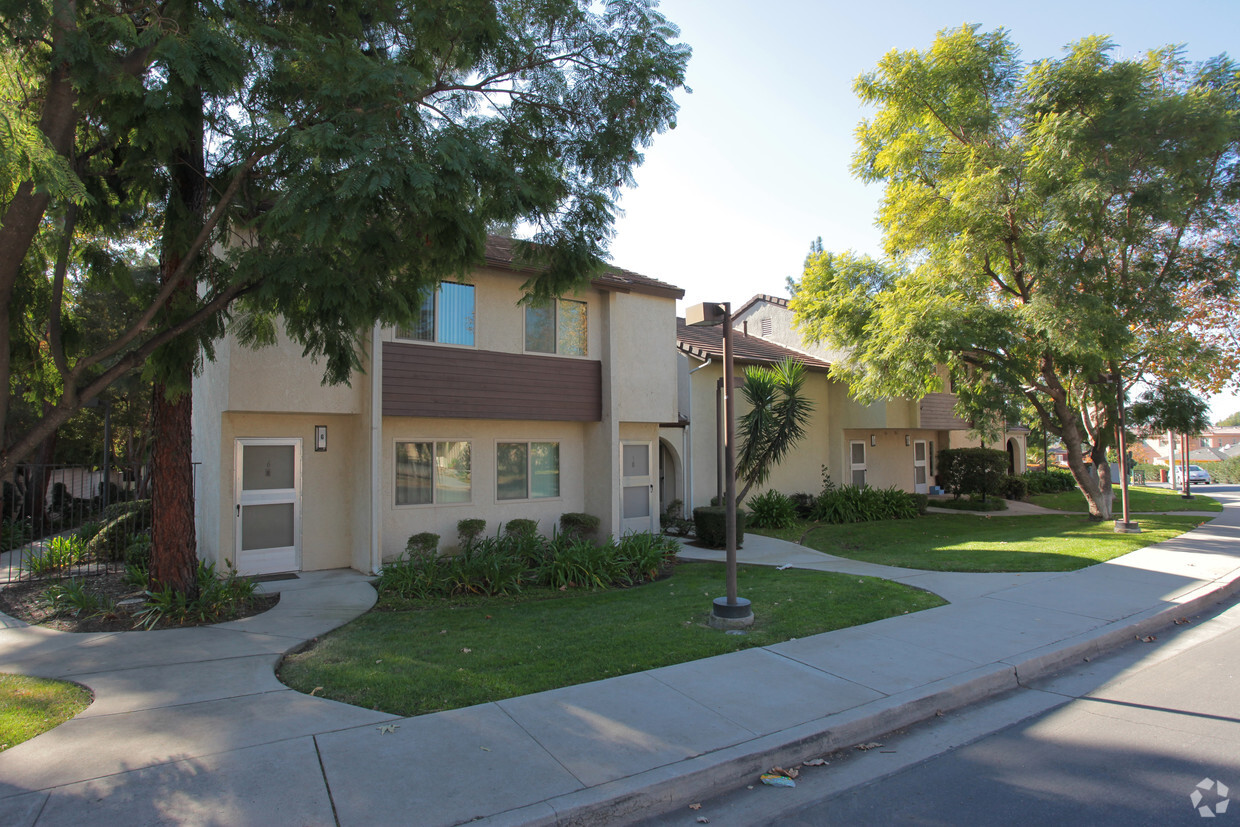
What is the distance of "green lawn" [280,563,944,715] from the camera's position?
5.60 m

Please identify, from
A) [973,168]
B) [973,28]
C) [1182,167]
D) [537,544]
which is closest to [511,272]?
[537,544]

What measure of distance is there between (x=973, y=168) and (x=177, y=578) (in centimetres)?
1730

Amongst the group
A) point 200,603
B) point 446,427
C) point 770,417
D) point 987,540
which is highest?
point 770,417

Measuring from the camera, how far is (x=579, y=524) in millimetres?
13102

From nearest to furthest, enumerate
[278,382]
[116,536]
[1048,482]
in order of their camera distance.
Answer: [278,382], [116,536], [1048,482]

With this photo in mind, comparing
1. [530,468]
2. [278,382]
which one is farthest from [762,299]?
[278,382]

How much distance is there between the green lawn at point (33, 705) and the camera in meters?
4.61

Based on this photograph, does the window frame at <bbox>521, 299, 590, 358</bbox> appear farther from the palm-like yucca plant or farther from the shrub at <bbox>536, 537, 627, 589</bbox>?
the shrub at <bbox>536, 537, 627, 589</bbox>

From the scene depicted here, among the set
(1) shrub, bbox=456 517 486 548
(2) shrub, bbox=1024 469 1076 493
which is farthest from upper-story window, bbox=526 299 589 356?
(2) shrub, bbox=1024 469 1076 493

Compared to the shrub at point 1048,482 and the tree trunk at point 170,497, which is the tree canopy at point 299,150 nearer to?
the tree trunk at point 170,497

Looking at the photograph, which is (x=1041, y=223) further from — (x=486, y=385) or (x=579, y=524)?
(x=486, y=385)

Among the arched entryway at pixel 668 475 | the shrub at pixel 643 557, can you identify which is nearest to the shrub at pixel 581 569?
the shrub at pixel 643 557

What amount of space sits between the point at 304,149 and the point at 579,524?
8.69 m

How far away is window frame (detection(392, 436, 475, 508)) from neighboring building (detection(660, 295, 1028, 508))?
5744 millimetres
